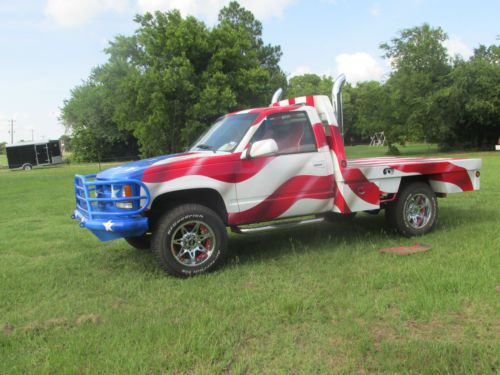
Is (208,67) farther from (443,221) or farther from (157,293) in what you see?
(157,293)

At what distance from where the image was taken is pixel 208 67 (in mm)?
34344

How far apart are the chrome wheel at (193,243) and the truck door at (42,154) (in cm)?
4472

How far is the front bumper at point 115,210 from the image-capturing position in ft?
16.6

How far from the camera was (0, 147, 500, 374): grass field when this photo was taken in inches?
129

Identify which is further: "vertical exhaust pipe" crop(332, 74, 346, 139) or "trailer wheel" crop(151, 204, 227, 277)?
"vertical exhaust pipe" crop(332, 74, 346, 139)

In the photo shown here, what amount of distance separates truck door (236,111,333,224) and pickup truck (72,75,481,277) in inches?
0.5

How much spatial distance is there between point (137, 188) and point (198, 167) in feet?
2.36

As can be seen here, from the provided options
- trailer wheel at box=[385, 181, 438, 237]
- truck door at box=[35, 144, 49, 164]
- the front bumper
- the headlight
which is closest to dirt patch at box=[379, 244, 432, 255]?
trailer wheel at box=[385, 181, 438, 237]

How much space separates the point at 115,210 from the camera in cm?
523

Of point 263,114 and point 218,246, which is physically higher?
point 263,114

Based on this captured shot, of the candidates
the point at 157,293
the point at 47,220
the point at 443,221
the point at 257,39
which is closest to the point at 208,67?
the point at 257,39

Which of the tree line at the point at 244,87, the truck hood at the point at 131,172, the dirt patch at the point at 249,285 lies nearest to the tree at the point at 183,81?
the tree line at the point at 244,87

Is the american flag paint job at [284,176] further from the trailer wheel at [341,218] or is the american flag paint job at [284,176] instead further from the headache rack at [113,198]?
the trailer wheel at [341,218]

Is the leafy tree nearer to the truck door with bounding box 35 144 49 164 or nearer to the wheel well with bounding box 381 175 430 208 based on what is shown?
the truck door with bounding box 35 144 49 164
